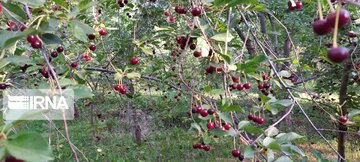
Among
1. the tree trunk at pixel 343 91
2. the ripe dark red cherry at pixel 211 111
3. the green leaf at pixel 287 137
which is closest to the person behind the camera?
the green leaf at pixel 287 137

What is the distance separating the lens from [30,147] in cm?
56

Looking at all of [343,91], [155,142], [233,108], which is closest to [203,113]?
[233,108]

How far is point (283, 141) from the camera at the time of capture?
1.28 metres

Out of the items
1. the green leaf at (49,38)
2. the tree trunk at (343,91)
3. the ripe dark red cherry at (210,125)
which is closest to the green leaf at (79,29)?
the green leaf at (49,38)

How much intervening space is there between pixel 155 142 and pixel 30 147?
5.95m

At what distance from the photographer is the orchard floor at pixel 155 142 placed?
558 cm

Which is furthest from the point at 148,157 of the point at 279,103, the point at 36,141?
the point at 36,141

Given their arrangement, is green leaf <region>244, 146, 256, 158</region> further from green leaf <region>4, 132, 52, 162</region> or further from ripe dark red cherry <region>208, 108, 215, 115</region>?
green leaf <region>4, 132, 52, 162</region>

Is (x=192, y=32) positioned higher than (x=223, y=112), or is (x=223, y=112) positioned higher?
(x=192, y=32)

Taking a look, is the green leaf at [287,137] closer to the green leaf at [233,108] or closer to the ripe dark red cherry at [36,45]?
the green leaf at [233,108]

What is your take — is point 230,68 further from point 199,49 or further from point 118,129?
point 118,129

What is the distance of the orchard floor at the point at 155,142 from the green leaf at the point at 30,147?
3719 mm

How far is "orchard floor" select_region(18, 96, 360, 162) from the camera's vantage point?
558cm

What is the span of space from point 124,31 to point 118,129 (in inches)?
145
